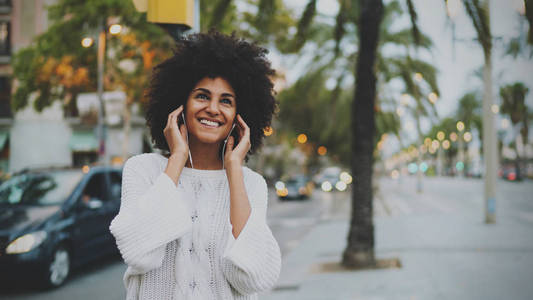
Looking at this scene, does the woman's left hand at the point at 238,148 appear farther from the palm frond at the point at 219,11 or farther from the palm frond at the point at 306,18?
the palm frond at the point at 306,18

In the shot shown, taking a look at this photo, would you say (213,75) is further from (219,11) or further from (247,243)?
(219,11)

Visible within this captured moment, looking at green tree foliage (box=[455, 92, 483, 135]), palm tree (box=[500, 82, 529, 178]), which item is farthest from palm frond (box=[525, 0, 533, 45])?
green tree foliage (box=[455, 92, 483, 135])

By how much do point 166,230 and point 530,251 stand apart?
7.97 metres

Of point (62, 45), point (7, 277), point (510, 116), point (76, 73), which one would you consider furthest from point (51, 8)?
point (510, 116)

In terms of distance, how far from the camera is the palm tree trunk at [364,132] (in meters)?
7.09

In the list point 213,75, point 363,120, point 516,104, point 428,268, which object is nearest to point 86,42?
point 363,120

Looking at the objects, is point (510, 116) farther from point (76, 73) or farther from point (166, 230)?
point (166, 230)

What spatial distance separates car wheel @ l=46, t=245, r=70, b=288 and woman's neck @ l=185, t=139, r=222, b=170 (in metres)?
4.96

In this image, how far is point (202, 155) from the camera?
1893mm

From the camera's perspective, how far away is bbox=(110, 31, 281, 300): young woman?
1565 millimetres

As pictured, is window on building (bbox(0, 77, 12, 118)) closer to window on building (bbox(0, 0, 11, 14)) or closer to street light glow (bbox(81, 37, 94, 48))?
window on building (bbox(0, 0, 11, 14))

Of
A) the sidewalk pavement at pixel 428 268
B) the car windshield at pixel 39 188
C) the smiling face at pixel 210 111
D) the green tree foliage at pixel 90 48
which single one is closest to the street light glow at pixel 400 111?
the green tree foliage at pixel 90 48

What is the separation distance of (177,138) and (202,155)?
167 millimetres

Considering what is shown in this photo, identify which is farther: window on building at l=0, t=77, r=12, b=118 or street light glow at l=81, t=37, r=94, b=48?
window on building at l=0, t=77, r=12, b=118
